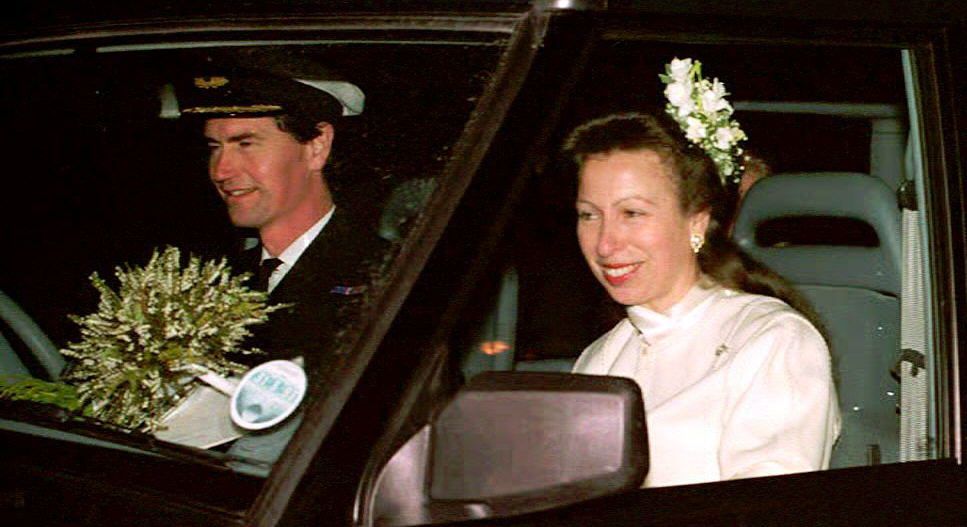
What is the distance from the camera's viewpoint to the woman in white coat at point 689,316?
249 cm

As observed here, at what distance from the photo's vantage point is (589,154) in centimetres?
286

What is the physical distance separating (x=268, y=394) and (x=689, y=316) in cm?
141

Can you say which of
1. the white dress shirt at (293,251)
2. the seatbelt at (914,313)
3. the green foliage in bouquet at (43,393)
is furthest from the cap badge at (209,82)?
the seatbelt at (914,313)

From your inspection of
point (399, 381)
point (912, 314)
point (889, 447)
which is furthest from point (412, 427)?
point (889, 447)

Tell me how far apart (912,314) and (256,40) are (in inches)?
48.4

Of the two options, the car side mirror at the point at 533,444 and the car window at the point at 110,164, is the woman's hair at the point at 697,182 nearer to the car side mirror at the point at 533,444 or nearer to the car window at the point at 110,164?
the car window at the point at 110,164

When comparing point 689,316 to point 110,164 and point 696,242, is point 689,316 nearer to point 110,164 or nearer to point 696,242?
point 696,242

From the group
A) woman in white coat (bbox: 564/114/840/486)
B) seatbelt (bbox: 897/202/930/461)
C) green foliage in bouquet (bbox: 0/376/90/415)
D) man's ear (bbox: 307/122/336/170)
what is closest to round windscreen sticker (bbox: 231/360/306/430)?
green foliage in bouquet (bbox: 0/376/90/415)

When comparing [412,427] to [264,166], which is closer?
[412,427]

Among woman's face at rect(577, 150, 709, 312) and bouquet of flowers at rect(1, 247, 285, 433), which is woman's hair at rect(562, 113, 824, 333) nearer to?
woman's face at rect(577, 150, 709, 312)

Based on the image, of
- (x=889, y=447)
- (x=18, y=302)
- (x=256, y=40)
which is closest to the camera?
(x=256, y=40)

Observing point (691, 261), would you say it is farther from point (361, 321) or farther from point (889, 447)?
point (361, 321)

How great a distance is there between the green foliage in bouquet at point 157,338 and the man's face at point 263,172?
0.32 m

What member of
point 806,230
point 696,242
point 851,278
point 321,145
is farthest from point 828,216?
point 321,145
